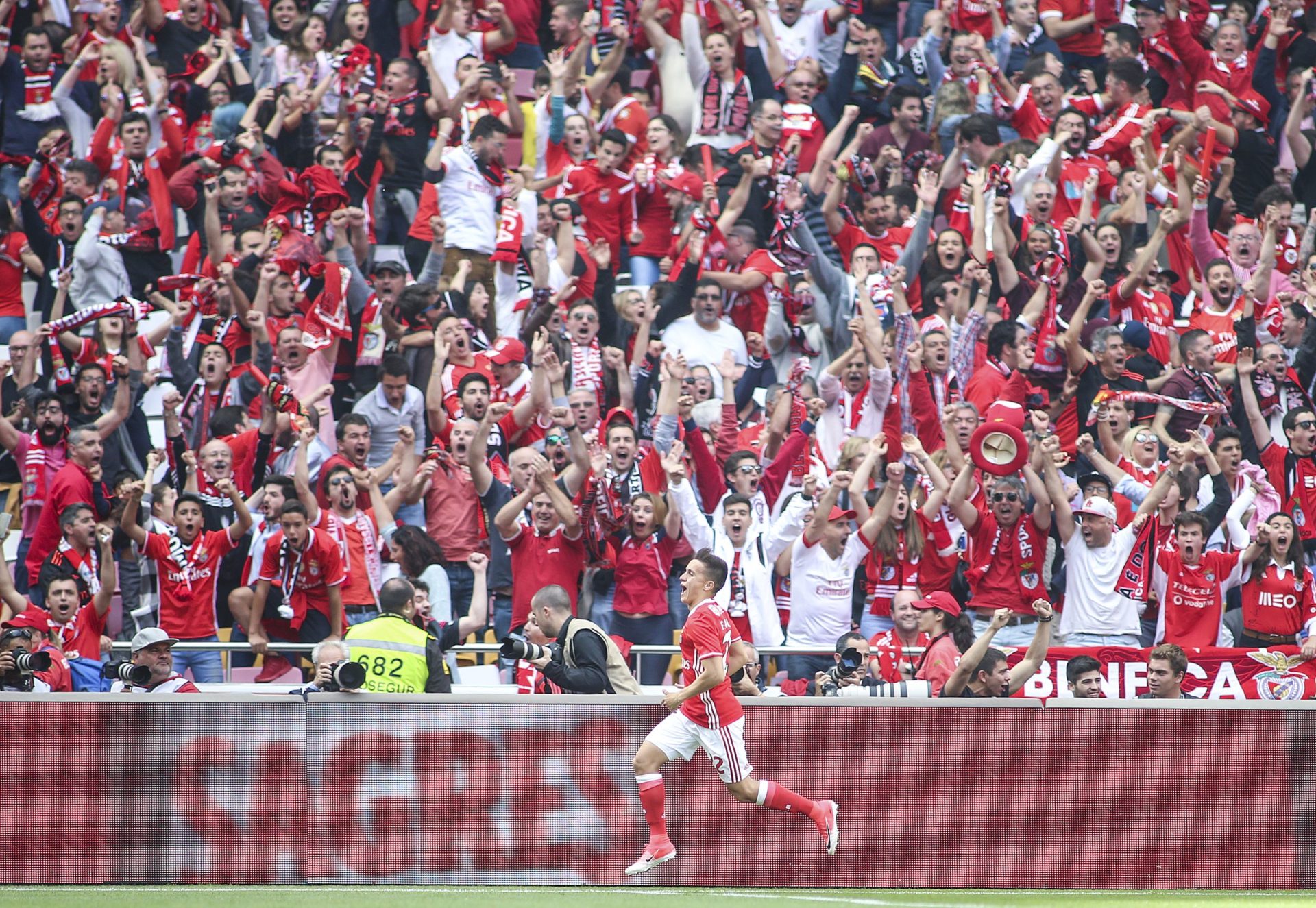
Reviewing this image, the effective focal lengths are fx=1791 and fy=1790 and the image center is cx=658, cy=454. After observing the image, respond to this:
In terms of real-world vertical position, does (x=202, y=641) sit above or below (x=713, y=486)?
below

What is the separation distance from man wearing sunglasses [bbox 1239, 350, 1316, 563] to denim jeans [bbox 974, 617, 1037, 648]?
2.40 meters

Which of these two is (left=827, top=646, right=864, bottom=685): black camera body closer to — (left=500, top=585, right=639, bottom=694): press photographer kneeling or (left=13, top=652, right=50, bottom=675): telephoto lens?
(left=500, top=585, right=639, bottom=694): press photographer kneeling

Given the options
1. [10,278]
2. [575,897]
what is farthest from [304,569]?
[10,278]

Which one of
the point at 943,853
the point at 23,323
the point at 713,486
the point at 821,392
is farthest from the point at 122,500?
the point at 943,853

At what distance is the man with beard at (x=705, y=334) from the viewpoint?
1491cm

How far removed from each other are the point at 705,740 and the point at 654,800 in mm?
418

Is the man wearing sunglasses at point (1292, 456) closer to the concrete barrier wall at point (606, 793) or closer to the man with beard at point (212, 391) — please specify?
the concrete barrier wall at point (606, 793)

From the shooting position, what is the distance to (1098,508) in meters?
12.7

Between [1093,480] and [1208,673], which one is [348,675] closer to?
[1208,673]

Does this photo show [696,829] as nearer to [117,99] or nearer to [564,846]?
[564,846]

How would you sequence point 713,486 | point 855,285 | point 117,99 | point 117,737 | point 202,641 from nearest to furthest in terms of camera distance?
point 117,737
point 202,641
point 713,486
point 855,285
point 117,99

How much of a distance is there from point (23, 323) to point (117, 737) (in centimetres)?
671

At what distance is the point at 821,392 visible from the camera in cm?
1434

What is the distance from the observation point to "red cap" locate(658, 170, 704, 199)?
1593 centimetres
